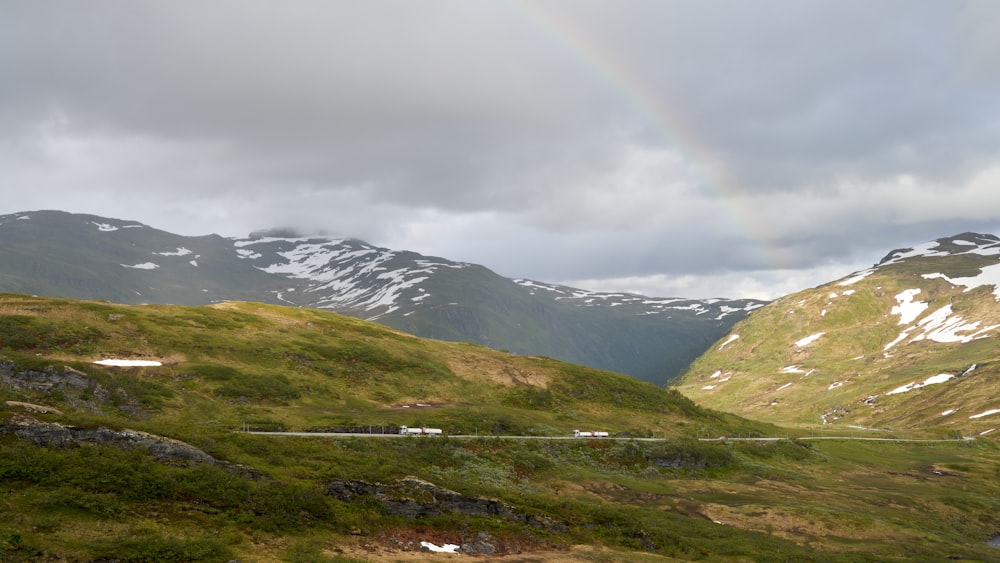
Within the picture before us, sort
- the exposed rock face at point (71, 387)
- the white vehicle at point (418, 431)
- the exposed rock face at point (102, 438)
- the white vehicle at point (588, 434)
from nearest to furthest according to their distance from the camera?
the exposed rock face at point (102, 438) → the exposed rock face at point (71, 387) → the white vehicle at point (418, 431) → the white vehicle at point (588, 434)

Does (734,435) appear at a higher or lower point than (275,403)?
lower

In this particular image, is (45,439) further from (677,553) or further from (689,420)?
(689,420)

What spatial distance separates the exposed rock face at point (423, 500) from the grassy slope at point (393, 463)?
97 centimetres

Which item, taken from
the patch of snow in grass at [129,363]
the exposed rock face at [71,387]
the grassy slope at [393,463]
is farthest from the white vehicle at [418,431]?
the patch of snow in grass at [129,363]

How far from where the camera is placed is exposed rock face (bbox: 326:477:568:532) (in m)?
40.2

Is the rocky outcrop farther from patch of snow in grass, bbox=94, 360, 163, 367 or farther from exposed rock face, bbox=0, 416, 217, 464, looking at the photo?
patch of snow in grass, bbox=94, 360, 163, 367

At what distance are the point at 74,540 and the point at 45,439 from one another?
36.9 ft

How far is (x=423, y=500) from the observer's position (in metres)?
41.6

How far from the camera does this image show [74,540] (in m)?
25.2

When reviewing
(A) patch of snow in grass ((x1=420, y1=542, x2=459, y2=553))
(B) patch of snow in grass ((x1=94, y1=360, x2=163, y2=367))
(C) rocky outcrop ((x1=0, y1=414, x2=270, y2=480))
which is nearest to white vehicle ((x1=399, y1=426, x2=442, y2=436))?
(B) patch of snow in grass ((x1=94, y1=360, x2=163, y2=367))

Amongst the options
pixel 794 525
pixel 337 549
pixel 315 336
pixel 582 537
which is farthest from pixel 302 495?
pixel 315 336

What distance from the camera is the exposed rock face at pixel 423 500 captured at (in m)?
40.2

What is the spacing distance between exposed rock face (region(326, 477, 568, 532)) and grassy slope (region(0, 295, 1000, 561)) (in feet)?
3.19

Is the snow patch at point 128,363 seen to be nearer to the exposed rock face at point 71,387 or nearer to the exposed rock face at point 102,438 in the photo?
the exposed rock face at point 71,387
